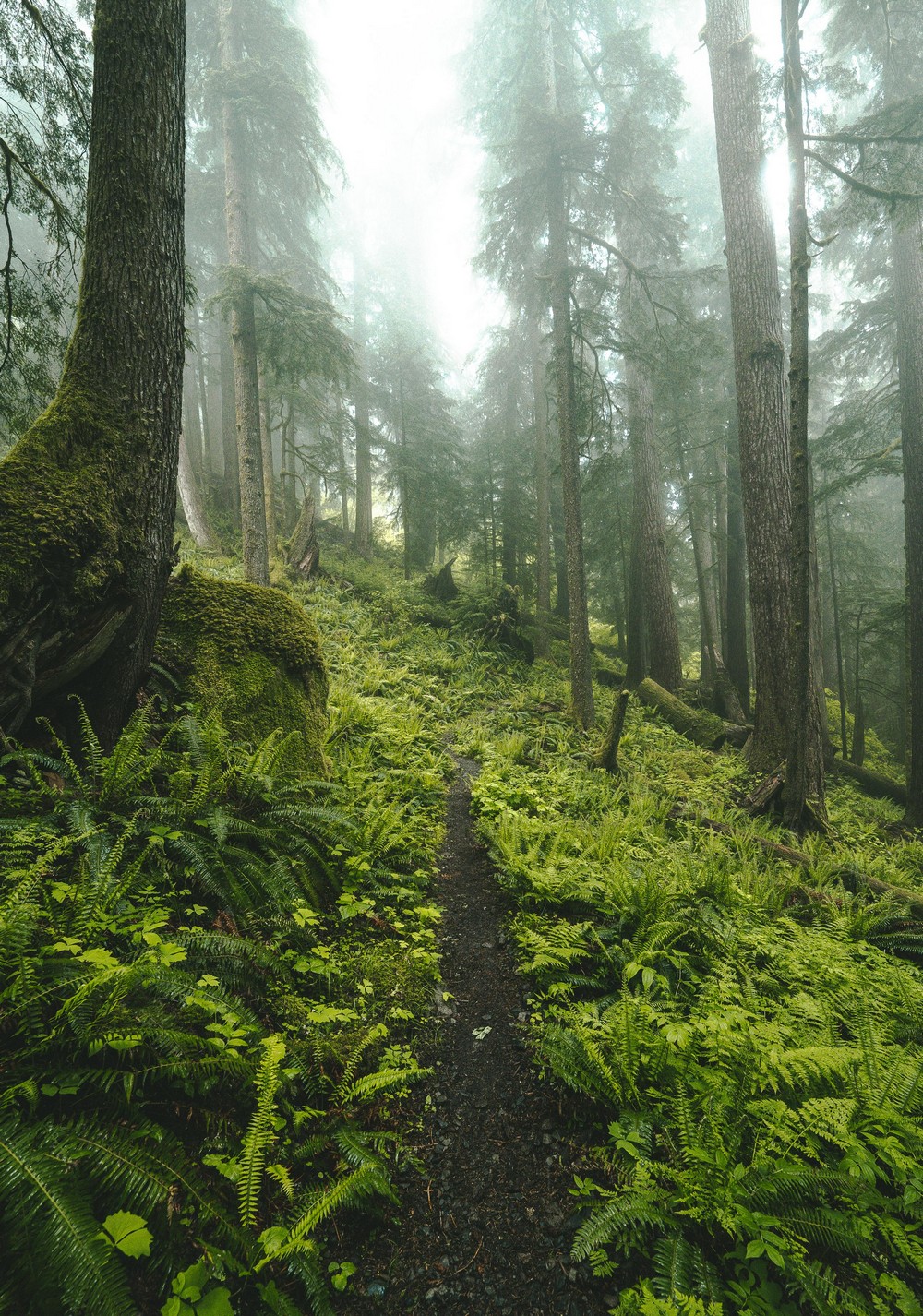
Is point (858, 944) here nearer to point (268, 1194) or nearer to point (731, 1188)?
point (731, 1188)

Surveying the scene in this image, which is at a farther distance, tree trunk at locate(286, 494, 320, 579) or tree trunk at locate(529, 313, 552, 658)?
tree trunk at locate(529, 313, 552, 658)

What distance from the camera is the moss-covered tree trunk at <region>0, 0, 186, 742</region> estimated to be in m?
3.34

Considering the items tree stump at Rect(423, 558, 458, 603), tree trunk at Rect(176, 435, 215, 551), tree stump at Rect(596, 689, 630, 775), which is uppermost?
tree trunk at Rect(176, 435, 215, 551)

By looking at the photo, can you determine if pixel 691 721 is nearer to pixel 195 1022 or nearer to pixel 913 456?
pixel 913 456

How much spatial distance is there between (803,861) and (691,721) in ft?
20.3

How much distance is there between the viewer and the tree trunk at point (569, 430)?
9.76 m

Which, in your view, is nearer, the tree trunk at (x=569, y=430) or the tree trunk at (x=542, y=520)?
the tree trunk at (x=569, y=430)

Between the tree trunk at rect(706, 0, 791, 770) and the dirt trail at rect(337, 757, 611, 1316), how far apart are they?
6.52 meters

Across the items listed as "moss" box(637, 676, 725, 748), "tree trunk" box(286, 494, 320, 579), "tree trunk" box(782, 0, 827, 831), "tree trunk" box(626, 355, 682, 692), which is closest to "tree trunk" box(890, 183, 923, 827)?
"moss" box(637, 676, 725, 748)

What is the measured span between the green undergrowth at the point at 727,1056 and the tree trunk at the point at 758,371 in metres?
2.95

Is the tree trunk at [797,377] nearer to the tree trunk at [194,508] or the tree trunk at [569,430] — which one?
the tree trunk at [569,430]

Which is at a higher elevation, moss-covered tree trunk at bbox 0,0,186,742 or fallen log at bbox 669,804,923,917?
moss-covered tree trunk at bbox 0,0,186,742

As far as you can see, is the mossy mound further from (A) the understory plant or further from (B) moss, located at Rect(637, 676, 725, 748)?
(B) moss, located at Rect(637, 676, 725, 748)

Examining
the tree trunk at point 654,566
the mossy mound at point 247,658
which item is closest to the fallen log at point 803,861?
the mossy mound at point 247,658
